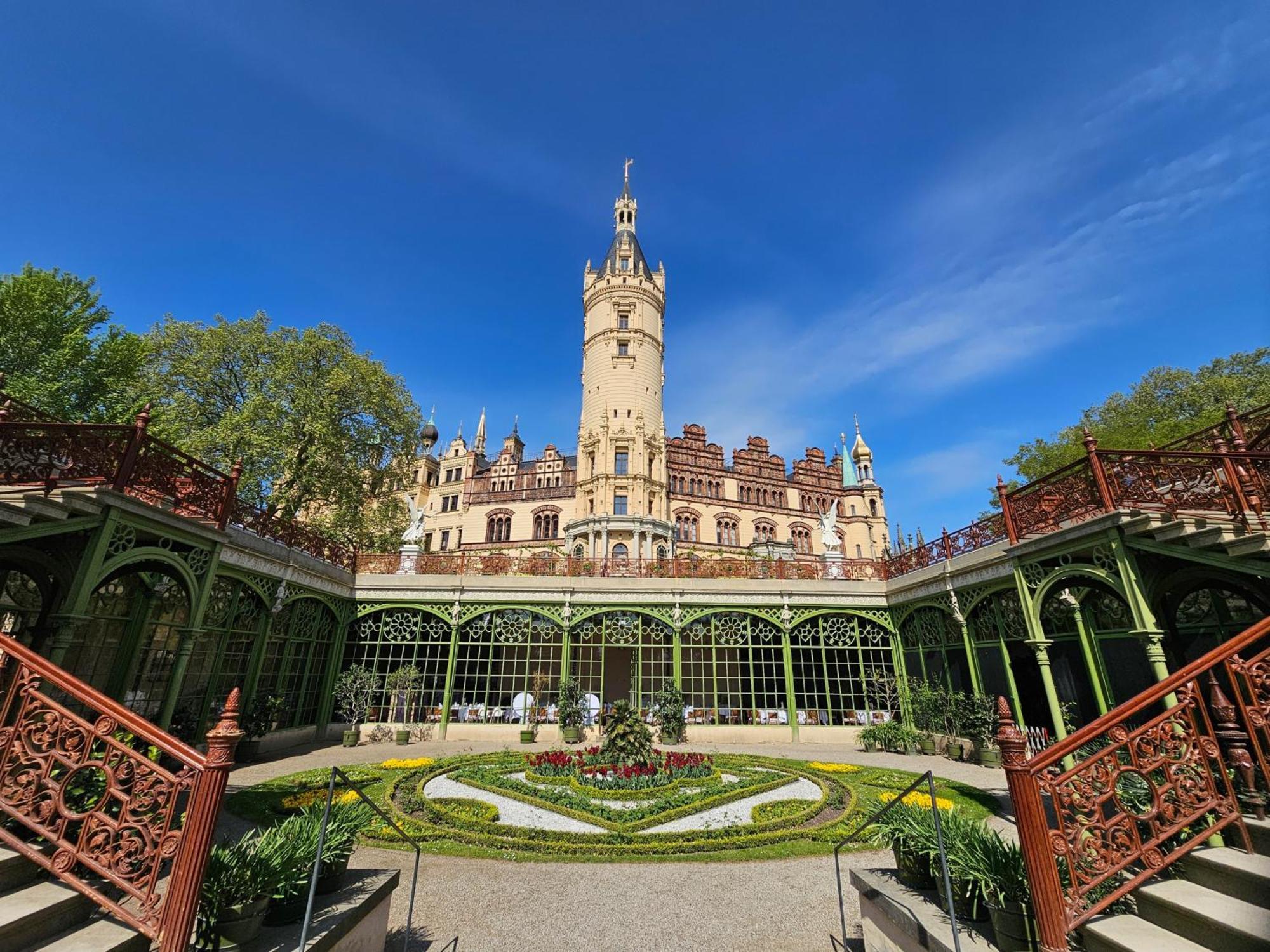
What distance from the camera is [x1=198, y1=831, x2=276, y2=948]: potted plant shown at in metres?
3.32

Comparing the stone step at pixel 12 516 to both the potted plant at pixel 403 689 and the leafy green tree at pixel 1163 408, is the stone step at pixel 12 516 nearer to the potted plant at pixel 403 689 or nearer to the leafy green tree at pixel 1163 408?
the potted plant at pixel 403 689

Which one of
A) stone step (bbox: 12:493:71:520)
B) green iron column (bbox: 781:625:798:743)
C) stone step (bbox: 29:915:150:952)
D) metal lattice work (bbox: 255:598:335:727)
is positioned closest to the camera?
stone step (bbox: 29:915:150:952)

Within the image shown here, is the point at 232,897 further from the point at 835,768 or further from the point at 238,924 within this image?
the point at 835,768

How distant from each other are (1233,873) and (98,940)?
7.06 meters

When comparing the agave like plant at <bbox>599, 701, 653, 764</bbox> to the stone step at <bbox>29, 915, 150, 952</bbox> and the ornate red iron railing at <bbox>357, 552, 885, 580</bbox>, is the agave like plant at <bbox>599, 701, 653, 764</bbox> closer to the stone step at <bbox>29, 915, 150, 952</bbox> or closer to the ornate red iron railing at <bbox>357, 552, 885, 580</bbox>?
the ornate red iron railing at <bbox>357, 552, 885, 580</bbox>

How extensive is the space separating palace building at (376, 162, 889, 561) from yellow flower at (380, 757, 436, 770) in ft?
86.4

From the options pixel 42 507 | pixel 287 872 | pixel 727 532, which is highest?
pixel 727 532

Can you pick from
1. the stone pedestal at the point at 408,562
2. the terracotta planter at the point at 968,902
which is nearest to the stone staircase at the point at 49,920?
the terracotta planter at the point at 968,902

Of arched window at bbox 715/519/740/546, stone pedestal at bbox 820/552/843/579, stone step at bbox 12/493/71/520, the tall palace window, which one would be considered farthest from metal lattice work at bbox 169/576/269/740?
arched window at bbox 715/519/740/546

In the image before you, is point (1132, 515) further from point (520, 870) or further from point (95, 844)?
point (95, 844)

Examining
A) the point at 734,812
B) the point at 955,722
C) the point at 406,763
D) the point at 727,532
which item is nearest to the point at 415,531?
the point at 406,763

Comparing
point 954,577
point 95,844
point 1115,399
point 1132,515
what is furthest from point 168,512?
point 1115,399

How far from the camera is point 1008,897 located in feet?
12.1

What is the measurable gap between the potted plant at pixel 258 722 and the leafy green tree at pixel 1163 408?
1142 inches
